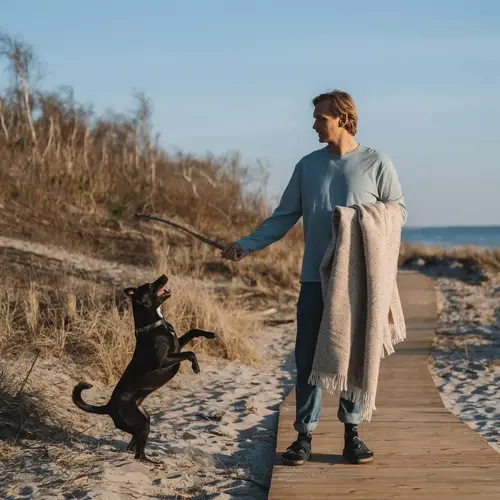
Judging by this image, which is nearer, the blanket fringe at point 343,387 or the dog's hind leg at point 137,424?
the blanket fringe at point 343,387

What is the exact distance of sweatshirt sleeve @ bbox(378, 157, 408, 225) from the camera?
4328 millimetres

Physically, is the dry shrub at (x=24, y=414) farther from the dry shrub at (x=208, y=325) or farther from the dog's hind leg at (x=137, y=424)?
the dry shrub at (x=208, y=325)

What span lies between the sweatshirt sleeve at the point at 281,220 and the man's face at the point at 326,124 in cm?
22

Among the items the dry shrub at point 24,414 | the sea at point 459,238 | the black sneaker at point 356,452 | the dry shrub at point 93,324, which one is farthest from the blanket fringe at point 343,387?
the sea at point 459,238

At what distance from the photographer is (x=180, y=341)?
455 centimetres

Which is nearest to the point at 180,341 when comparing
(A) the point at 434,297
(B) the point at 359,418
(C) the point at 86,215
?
(B) the point at 359,418

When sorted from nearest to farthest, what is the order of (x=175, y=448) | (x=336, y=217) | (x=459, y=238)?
(x=336, y=217)
(x=175, y=448)
(x=459, y=238)

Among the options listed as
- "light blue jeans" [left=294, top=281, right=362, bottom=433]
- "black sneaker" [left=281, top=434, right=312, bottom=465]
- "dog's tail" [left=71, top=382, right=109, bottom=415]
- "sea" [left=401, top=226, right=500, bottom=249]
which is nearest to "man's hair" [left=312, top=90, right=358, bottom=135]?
"light blue jeans" [left=294, top=281, right=362, bottom=433]

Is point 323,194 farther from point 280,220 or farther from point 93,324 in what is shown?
point 93,324

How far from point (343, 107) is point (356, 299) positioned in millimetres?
995

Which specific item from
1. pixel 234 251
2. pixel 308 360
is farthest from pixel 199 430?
pixel 234 251

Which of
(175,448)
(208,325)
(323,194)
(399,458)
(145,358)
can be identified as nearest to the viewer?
(323,194)

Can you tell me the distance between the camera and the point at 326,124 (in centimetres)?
427

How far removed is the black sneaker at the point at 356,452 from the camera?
4480mm
